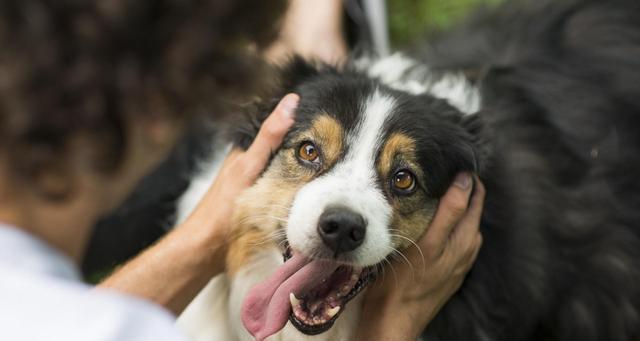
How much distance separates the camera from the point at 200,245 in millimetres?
2436

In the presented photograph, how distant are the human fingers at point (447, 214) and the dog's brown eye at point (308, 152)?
42cm

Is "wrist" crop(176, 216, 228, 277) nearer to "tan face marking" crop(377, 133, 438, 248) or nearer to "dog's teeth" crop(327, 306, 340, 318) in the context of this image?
"dog's teeth" crop(327, 306, 340, 318)

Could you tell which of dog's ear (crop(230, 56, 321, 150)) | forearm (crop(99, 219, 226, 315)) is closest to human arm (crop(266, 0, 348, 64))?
dog's ear (crop(230, 56, 321, 150))

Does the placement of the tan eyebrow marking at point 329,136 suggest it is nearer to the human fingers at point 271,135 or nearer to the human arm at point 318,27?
the human fingers at point 271,135

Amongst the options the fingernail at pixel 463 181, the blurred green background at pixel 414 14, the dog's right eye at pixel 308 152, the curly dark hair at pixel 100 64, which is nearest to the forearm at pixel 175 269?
the dog's right eye at pixel 308 152

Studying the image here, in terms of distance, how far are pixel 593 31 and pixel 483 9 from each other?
Result: 555 mm

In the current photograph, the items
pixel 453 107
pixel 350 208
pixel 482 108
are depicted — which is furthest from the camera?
pixel 482 108

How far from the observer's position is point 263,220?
7.84 feet

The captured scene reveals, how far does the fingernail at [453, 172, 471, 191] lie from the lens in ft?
8.14

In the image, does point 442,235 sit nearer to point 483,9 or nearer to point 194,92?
point 194,92

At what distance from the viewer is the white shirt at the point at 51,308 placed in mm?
1225

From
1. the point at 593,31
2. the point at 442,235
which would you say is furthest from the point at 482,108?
the point at 593,31

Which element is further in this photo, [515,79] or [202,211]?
[515,79]

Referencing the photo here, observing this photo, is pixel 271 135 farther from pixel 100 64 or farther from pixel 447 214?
pixel 100 64
